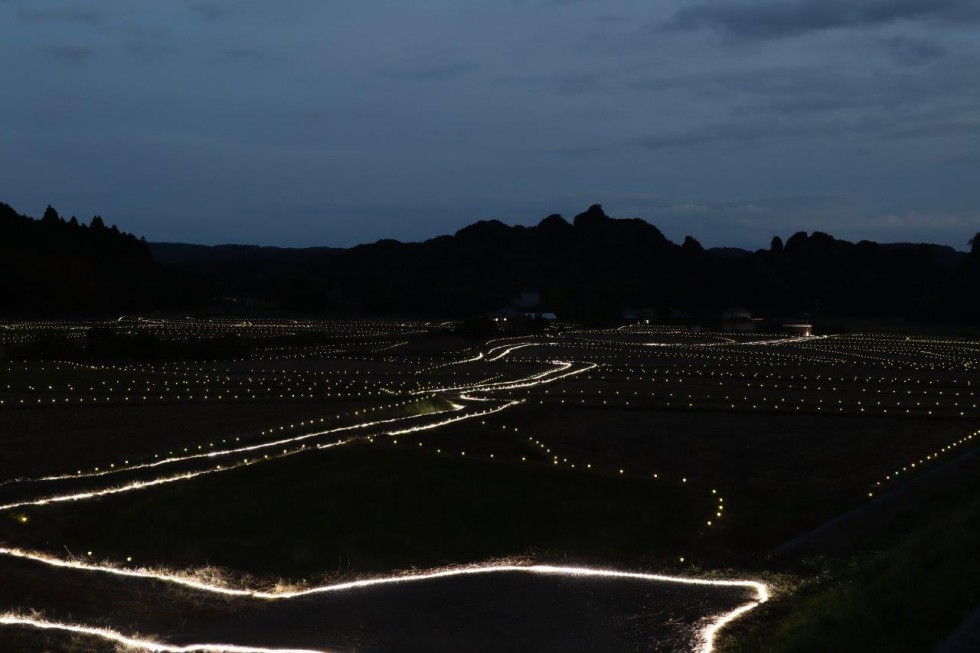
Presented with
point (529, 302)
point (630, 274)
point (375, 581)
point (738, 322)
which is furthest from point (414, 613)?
point (630, 274)

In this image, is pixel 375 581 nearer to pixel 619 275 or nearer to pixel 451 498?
pixel 451 498

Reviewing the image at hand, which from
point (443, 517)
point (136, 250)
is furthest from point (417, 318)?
point (443, 517)

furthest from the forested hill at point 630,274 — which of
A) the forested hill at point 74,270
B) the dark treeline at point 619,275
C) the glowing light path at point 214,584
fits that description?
the glowing light path at point 214,584

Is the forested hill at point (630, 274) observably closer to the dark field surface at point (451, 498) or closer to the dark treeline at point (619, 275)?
the dark treeline at point (619, 275)

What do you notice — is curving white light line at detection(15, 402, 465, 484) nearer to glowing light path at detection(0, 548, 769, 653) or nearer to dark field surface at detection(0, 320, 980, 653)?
dark field surface at detection(0, 320, 980, 653)

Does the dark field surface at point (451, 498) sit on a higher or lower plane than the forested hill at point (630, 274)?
lower

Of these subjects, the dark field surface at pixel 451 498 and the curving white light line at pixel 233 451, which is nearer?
the dark field surface at pixel 451 498

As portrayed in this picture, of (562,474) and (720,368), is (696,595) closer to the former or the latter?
(562,474)
